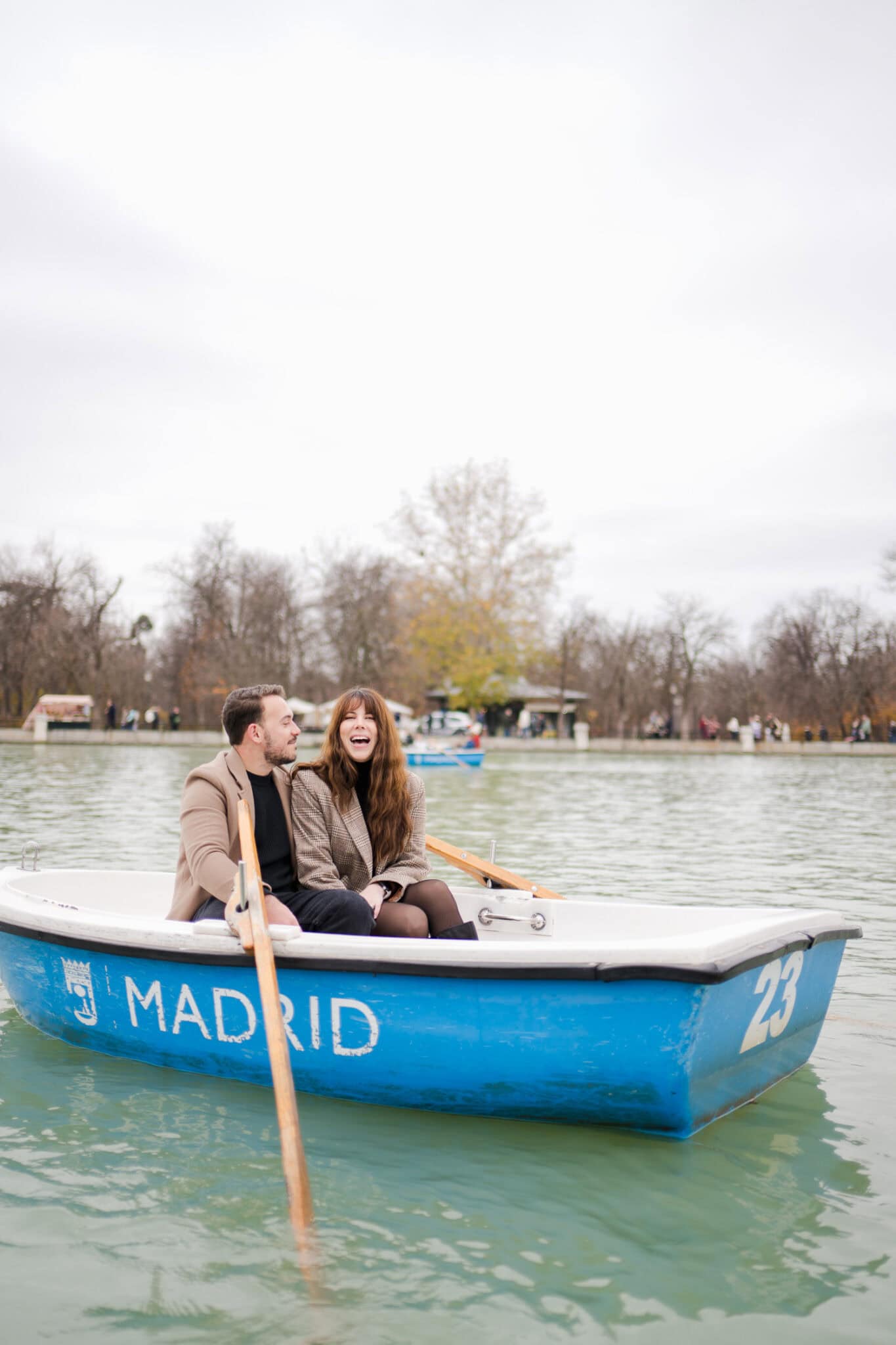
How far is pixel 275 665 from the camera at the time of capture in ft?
185

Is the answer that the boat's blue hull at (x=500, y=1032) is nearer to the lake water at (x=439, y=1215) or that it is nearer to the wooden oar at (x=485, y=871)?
the lake water at (x=439, y=1215)

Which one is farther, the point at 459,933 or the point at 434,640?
the point at 434,640

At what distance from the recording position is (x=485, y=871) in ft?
20.4

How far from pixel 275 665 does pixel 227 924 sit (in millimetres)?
52132

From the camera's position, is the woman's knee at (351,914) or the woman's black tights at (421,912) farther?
the woman's black tights at (421,912)

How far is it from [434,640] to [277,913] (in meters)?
46.1

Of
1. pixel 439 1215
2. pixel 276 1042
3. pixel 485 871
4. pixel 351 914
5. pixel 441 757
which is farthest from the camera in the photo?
pixel 441 757

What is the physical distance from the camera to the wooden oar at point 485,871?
6230mm

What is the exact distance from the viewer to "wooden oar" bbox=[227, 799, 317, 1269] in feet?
12.1

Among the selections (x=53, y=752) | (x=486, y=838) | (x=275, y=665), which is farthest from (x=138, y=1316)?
(x=275, y=665)

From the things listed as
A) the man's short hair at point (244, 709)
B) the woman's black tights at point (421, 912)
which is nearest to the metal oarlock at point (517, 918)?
the woman's black tights at point (421, 912)

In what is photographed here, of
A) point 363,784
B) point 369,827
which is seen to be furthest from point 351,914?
point 363,784

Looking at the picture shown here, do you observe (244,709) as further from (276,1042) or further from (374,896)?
(276,1042)

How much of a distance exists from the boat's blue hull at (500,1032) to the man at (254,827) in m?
0.32
